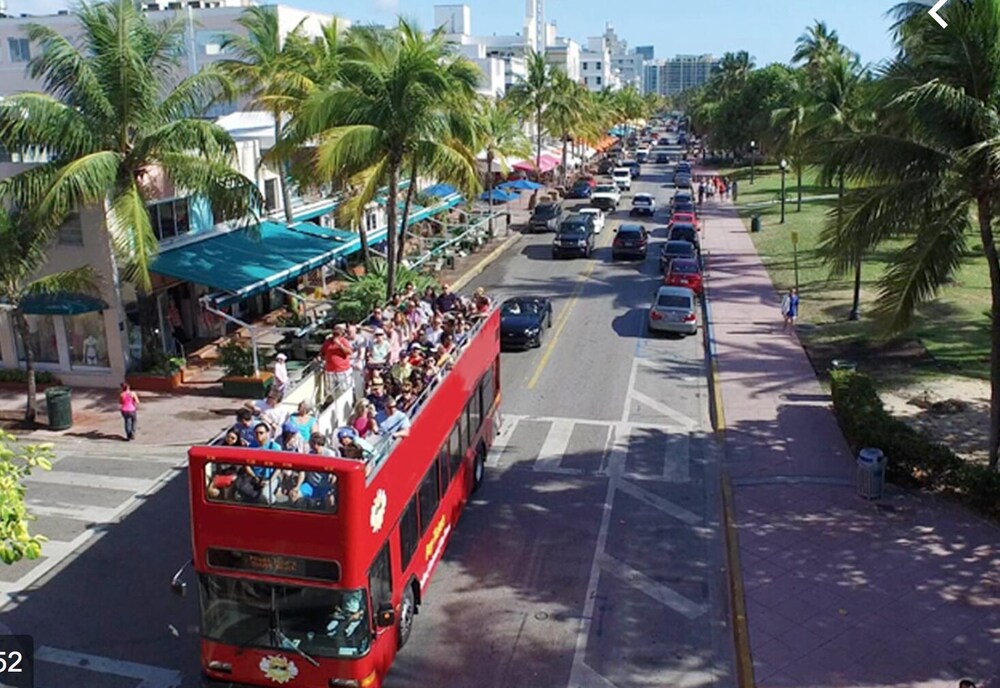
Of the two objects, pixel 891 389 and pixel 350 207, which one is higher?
pixel 350 207

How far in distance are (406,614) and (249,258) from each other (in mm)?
15566

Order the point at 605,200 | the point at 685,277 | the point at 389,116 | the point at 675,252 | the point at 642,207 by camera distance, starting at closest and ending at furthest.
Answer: the point at 389,116, the point at 685,277, the point at 675,252, the point at 642,207, the point at 605,200

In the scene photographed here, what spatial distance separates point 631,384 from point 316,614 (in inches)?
588

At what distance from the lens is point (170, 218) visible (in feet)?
79.4

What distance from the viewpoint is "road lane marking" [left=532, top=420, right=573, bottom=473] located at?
57.6ft

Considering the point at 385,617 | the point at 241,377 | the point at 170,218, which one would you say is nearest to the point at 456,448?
the point at 385,617

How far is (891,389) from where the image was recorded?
21031mm

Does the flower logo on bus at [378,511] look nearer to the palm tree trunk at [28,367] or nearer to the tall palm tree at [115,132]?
the tall palm tree at [115,132]

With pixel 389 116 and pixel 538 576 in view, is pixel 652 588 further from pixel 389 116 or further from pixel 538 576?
pixel 389 116

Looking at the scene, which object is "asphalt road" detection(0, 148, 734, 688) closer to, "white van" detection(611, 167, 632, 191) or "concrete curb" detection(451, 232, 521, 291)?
"concrete curb" detection(451, 232, 521, 291)

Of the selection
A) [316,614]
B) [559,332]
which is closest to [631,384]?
[559,332]

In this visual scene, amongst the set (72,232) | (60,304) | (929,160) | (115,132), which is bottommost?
(60,304)

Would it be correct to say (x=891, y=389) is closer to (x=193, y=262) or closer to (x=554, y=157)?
(x=193, y=262)

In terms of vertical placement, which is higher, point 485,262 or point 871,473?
point 485,262
